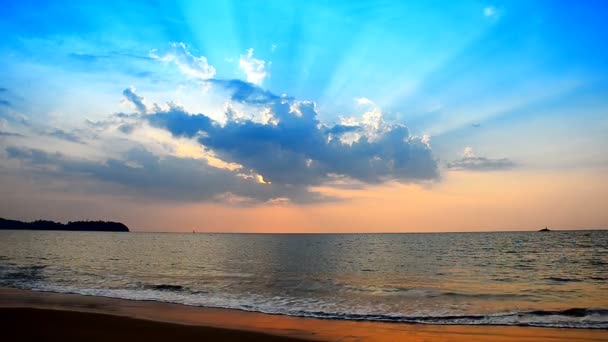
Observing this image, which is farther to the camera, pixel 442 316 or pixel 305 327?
pixel 442 316

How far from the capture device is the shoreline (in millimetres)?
14164

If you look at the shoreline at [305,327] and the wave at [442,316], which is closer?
the shoreline at [305,327]

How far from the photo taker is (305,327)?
52.1 feet

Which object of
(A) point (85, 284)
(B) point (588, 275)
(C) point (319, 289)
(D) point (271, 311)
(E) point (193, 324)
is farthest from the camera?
(B) point (588, 275)

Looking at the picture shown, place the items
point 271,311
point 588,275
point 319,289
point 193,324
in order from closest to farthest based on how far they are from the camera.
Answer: point 193,324
point 271,311
point 319,289
point 588,275

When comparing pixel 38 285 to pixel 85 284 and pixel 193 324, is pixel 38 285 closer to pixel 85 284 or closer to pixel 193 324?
pixel 85 284

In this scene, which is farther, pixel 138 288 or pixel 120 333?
pixel 138 288

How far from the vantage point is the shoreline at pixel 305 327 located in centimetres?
1416

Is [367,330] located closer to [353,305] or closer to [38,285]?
[353,305]

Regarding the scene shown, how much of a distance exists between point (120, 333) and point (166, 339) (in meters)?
2.07

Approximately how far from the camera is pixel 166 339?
1312 cm

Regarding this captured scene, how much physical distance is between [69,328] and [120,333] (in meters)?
2.19

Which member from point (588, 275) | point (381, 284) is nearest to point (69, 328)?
point (381, 284)

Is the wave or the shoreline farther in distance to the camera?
the wave
